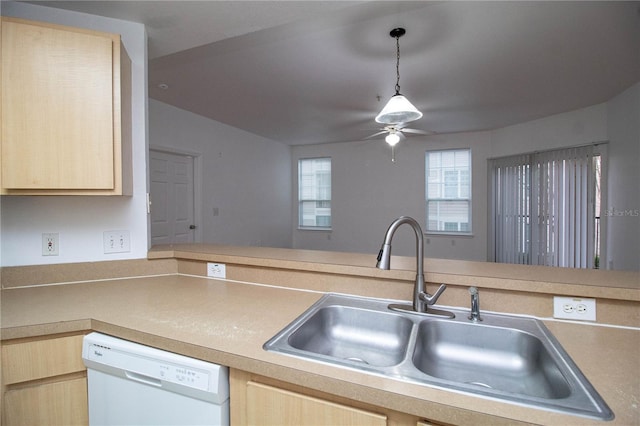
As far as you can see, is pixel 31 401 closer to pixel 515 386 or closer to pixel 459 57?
pixel 515 386

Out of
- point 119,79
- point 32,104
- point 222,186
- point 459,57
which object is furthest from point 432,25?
point 222,186

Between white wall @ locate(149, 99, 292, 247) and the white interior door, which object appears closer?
the white interior door

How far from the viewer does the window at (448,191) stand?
5395mm

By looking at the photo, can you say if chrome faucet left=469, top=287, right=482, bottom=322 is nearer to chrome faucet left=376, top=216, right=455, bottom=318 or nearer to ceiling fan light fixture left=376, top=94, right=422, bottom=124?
chrome faucet left=376, top=216, right=455, bottom=318

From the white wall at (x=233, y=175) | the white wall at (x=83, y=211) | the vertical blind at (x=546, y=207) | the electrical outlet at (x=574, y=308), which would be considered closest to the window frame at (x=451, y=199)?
the vertical blind at (x=546, y=207)

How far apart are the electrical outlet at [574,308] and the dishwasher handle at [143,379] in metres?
1.33

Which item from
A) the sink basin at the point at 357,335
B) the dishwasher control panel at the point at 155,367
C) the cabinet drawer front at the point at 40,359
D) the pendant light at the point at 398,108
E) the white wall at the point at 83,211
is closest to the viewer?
the dishwasher control panel at the point at 155,367

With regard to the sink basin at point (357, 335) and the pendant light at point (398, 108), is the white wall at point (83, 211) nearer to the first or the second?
the sink basin at point (357, 335)

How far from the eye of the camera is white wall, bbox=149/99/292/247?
397cm

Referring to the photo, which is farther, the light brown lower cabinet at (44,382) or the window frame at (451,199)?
the window frame at (451,199)

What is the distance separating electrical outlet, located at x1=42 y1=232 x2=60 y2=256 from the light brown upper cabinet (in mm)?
365

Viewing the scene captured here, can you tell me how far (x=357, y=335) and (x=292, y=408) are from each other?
46cm

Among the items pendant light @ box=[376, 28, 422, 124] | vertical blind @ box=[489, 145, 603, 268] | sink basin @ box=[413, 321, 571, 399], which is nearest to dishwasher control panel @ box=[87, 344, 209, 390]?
sink basin @ box=[413, 321, 571, 399]

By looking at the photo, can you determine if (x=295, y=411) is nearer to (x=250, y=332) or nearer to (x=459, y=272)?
(x=250, y=332)
